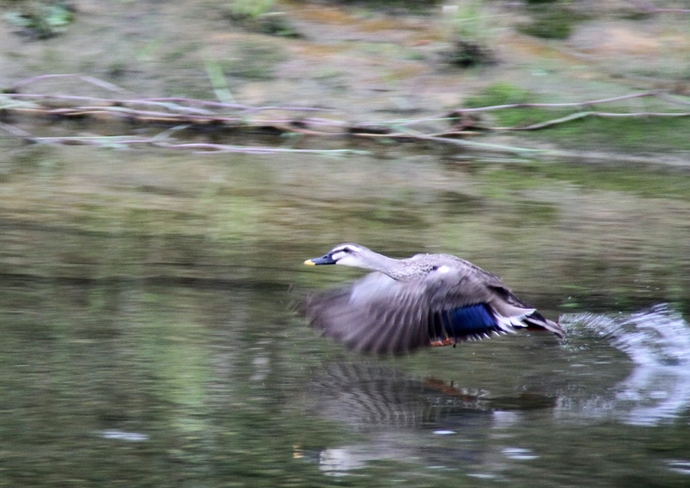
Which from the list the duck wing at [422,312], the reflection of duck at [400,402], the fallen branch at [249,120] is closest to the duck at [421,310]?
the duck wing at [422,312]

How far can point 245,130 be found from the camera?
8.17 metres

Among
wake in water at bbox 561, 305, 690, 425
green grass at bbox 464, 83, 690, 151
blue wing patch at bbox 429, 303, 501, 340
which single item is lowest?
wake in water at bbox 561, 305, 690, 425

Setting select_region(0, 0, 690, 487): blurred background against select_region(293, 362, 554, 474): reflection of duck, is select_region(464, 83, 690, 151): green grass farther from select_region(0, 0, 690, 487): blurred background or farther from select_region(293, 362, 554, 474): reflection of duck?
select_region(293, 362, 554, 474): reflection of duck

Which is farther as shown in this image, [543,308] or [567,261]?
[567,261]

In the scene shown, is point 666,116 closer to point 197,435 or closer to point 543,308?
point 543,308

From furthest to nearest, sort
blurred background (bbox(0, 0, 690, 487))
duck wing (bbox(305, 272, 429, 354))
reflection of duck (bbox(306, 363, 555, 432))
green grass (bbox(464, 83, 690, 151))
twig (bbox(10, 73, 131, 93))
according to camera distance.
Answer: twig (bbox(10, 73, 131, 93))
green grass (bbox(464, 83, 690, 151))
duck wing (bbox(305, 272, 429, 354))
reflection of duck (bbox(306, 363, 555, 432))
blurred background (bbox(0, 0, 690, 487))

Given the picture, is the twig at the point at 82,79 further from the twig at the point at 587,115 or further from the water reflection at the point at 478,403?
the water reflection at the point at 478,403

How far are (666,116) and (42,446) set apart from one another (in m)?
5.75

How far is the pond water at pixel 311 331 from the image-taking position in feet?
12.2

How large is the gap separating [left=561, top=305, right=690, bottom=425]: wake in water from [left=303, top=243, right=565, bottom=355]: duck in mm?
353

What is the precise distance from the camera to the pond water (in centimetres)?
371

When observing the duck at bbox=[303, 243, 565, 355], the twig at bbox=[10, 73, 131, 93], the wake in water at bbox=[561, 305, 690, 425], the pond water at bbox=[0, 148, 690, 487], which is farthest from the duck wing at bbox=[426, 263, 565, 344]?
the twig at bbox=[10, 73, 131, 93]

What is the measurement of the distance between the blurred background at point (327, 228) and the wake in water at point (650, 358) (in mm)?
14

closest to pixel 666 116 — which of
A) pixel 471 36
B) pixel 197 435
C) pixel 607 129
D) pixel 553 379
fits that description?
pixel 607 129
